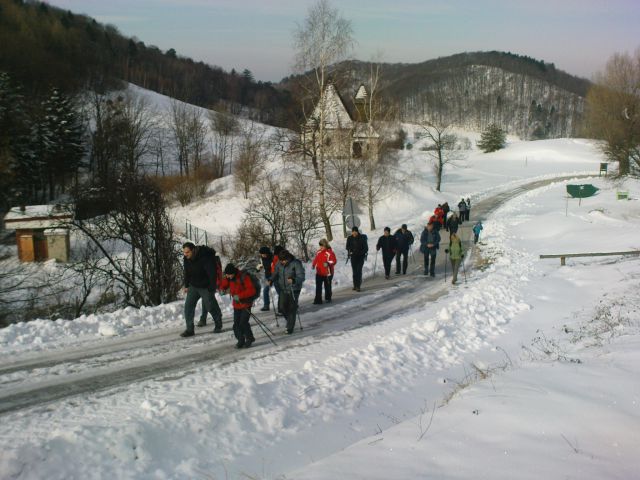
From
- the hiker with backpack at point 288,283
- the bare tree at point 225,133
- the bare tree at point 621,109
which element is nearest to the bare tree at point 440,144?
the bare tree at point 621,109

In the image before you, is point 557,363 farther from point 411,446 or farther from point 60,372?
point 60,372

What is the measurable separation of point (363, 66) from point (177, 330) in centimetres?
2276

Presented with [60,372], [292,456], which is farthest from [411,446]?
[60,372]

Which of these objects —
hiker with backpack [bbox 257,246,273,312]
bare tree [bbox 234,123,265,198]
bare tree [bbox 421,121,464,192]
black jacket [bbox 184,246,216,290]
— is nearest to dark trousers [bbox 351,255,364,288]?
hiker with backpack [bbox 257,246,273,312]

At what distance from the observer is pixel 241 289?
346 inches

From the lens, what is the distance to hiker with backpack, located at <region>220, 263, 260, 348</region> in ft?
28.7

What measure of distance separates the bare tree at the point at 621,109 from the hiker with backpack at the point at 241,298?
39.2 m

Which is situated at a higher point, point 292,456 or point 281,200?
point 281,200

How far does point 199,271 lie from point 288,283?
1.85 metres

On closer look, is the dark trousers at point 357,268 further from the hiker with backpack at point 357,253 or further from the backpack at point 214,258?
the backpack at point 214,258

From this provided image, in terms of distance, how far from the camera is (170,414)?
18.6ft

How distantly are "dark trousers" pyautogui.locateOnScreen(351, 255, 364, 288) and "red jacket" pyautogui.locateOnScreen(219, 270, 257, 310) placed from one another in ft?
18.4

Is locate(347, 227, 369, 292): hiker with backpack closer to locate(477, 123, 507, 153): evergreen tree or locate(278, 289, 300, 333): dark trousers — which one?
locate(278, 289, 300, 333): dark trousers

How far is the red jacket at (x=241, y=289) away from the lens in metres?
8.73
